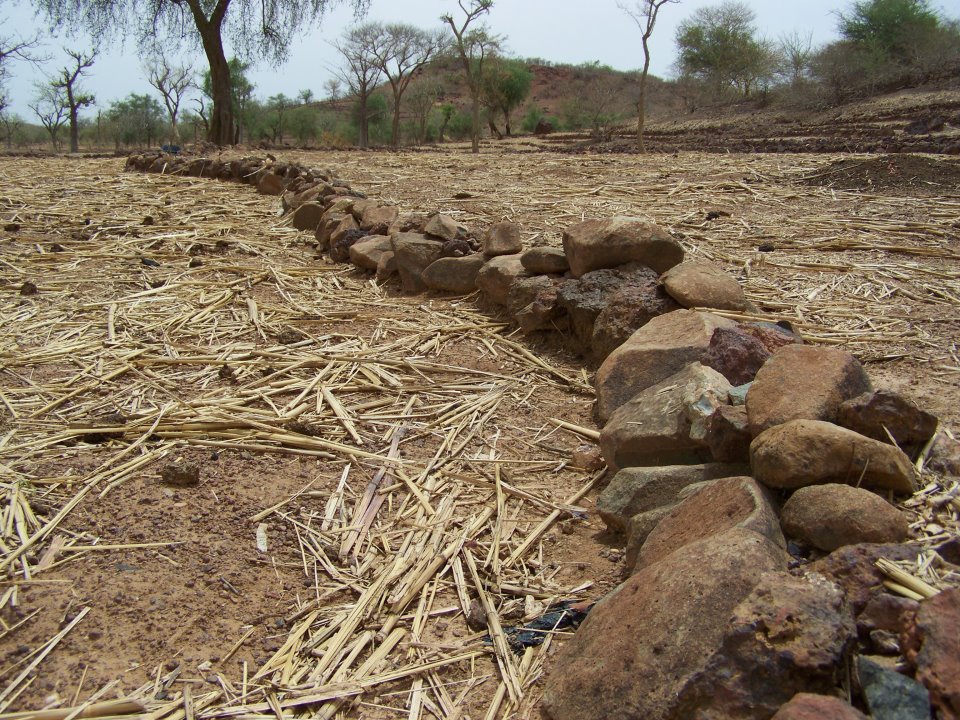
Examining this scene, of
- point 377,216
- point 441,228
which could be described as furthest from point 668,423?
point 377,216

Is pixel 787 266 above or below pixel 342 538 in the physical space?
above

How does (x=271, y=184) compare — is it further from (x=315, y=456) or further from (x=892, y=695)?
(x=892, y=695)

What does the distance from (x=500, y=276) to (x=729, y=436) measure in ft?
7.18

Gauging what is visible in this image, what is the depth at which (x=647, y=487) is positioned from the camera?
2322 millimetres

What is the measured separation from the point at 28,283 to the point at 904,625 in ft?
15.6

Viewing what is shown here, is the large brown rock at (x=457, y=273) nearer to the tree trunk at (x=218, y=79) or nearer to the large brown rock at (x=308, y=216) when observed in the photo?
the large brown rock at (x=308, y=216)

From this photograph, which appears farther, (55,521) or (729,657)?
(55,521)

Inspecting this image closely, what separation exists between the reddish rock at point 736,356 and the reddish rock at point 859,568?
1053 millimetres

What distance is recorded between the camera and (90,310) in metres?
4.32

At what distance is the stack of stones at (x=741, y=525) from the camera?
1.41 m

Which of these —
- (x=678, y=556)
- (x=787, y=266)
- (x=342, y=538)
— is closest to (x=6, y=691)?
(x=342, y=538)

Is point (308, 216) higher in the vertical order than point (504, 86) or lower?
lower

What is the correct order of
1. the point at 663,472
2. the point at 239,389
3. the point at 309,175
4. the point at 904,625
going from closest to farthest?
the point at 904,625 → the point at 663,472 → the point at 239,389 → the point at 309,175

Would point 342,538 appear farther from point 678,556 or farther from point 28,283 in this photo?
point 28,283
